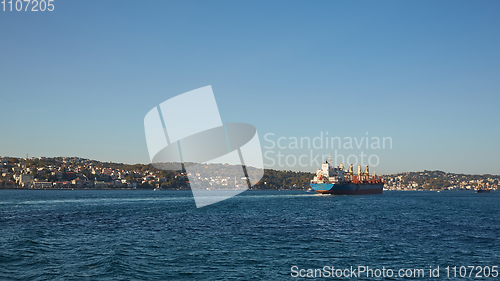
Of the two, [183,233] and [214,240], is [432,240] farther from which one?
[183,233]

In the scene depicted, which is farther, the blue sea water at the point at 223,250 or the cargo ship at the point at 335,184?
the cargo ship at the point at 335,184

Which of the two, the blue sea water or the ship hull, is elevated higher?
the blue sea water

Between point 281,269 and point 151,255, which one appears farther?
point 151,255

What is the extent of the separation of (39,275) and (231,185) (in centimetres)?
14816

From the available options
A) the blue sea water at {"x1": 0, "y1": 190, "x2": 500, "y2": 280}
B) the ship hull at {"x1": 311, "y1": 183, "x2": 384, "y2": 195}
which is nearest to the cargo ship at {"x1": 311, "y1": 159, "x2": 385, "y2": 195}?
the ship hull at {"x1": 311, "y1": 183, "x2": 384, "y2": 195}

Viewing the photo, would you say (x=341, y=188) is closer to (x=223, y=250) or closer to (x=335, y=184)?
A: (x=335, y=184)

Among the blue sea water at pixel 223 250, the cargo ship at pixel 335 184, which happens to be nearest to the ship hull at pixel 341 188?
the cargo ship at pixel 335 184

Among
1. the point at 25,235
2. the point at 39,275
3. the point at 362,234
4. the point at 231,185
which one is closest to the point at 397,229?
the point at 362,234

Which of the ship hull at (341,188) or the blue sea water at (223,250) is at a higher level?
the blue sea water at (223,250)

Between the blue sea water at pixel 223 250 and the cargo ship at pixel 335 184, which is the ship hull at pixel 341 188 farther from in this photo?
the blue sea water at pixel 223 250

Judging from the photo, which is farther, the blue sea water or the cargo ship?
the cargo ship

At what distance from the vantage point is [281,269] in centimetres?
1891

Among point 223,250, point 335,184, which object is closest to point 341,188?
point 335,184

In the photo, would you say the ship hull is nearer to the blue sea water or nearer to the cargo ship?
the cargo ship
